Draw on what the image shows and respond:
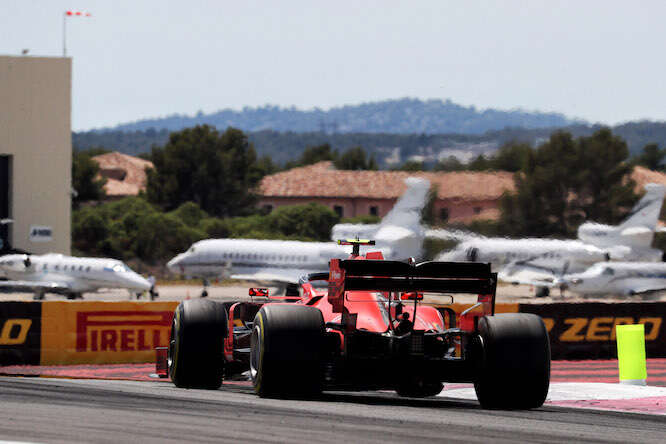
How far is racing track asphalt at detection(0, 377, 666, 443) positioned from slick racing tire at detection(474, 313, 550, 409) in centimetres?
19

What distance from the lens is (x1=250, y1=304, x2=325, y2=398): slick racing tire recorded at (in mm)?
11352

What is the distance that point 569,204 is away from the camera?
222 ft

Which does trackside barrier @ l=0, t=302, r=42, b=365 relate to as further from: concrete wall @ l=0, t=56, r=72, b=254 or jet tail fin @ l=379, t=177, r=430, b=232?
concrete wall @ l=0, t=56, r=72, b=254

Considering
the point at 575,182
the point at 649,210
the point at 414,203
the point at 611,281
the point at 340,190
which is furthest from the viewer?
the point at 340,190

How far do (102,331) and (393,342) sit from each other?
1196 cm

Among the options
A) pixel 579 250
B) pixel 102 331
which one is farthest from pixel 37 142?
pixel 102 331

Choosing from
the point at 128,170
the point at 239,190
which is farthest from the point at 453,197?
the point at 128,170

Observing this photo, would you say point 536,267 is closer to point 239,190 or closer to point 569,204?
point 569,204

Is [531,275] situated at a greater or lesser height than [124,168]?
lesser

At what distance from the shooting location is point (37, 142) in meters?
65.3

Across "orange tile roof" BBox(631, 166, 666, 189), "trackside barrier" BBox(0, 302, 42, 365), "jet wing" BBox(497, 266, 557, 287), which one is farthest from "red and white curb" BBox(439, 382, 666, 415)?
"orange tile roof" BBox(631, 166, 666, 189)

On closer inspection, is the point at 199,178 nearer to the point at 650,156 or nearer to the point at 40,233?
the point at 650,156

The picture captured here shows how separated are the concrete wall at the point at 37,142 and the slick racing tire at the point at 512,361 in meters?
54.8

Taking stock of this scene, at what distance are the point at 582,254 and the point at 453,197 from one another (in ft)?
54.7
